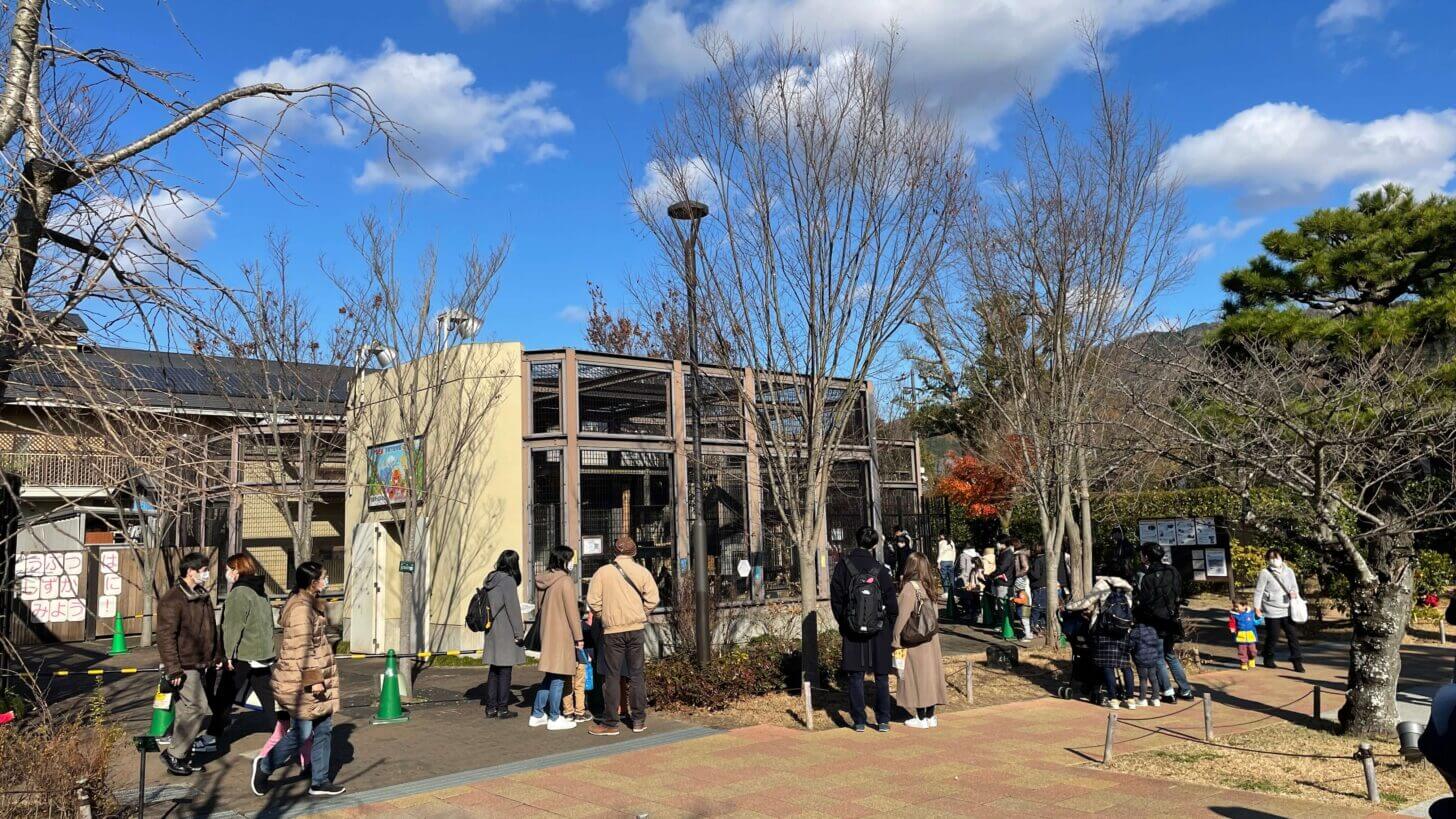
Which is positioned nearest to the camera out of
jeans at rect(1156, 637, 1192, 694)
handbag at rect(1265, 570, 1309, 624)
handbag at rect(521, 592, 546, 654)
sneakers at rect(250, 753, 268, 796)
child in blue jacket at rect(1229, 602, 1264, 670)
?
sneakers at rect(250, 753, 268, 796)

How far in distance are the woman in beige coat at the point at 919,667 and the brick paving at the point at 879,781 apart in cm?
A: 25

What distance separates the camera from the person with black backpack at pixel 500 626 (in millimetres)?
10391

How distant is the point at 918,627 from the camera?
9.66 metres

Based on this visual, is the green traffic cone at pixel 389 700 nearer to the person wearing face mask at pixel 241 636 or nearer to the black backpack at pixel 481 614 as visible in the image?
the black backpack at pixel 481 614

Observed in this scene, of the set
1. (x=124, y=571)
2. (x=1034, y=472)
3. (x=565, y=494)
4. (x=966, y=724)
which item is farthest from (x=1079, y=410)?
(x=124, y=571)

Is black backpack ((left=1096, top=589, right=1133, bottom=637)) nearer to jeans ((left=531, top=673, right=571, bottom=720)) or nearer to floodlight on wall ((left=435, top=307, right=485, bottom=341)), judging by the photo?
jeans ((left=531, top=673, right=571, bottom=720))

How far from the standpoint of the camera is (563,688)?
10.1 metres

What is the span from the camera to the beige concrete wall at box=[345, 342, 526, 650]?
1558cm

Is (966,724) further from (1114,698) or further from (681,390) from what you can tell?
(681,390)

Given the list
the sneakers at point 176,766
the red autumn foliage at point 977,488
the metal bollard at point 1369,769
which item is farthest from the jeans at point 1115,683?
the red autumn foliage at point 977,488

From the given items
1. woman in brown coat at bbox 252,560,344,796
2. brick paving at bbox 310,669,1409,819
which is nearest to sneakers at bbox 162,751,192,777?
woman in brown coat at bbox 252,560,344,796

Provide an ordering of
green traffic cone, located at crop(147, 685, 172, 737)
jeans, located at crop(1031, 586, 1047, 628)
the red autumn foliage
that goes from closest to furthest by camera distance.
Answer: green traffic cone, located at crop(147, 685, 172, 737) < jeans, located at crop(1031, 586, 1047, 628) < the red autumn foliage

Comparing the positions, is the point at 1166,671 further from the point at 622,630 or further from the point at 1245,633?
the point at 622,630

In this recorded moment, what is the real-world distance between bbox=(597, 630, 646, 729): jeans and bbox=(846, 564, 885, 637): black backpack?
2.03 m
